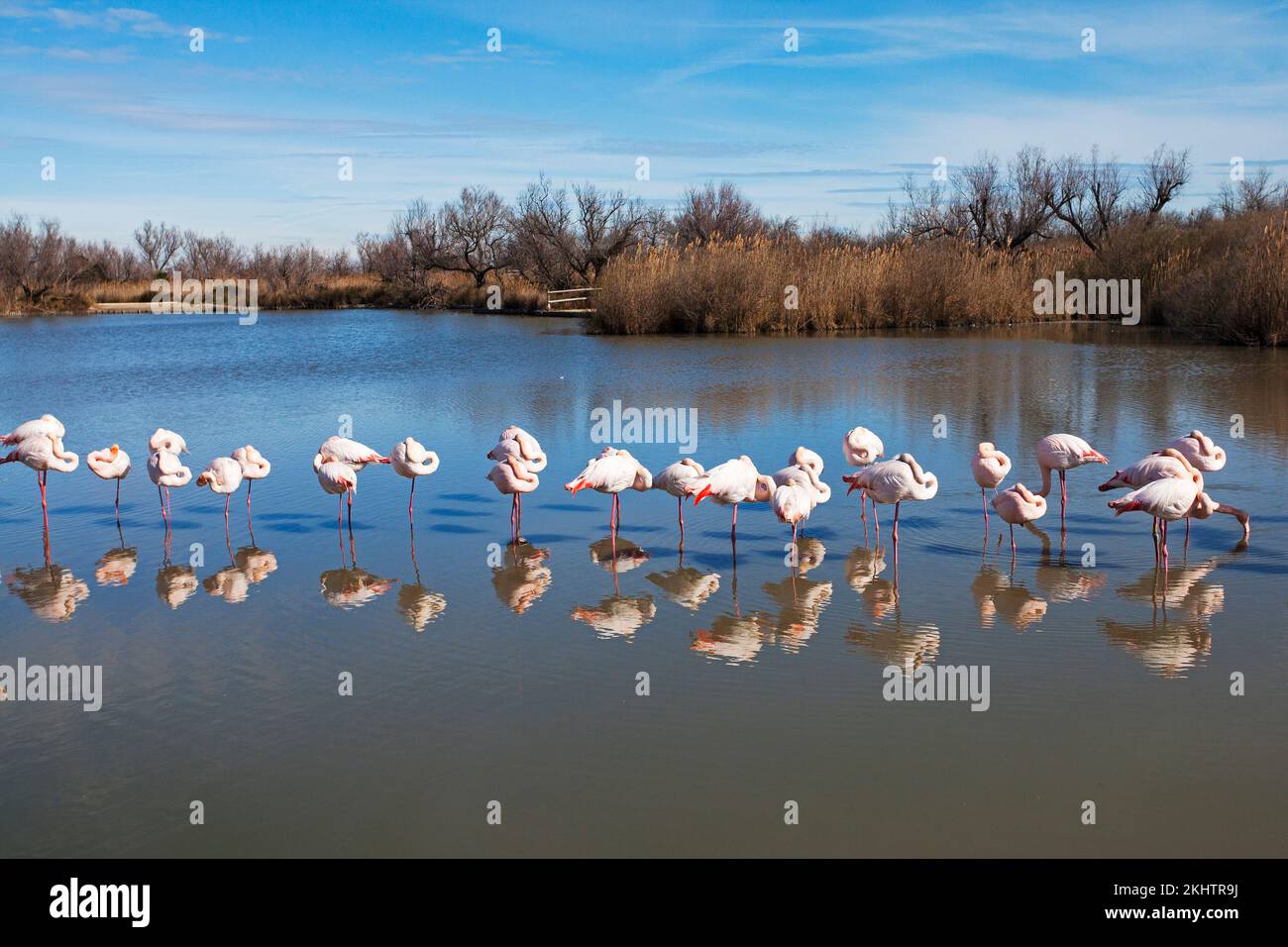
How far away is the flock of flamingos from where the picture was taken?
7270 mm

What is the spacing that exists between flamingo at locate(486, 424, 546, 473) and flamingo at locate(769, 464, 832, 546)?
1856 millimetres

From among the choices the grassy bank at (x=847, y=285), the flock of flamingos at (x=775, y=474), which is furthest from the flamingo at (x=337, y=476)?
the grassy bank at (x=847, y=285)

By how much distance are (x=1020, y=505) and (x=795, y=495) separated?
1455 millimetres

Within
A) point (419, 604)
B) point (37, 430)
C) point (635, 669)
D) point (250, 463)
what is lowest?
point (635, 669)

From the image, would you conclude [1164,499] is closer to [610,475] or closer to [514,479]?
[610,475]

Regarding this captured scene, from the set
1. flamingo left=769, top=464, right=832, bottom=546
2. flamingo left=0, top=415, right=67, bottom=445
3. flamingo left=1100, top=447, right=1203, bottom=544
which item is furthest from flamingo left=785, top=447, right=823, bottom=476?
flamingo left=0, top=415, right=67, bottom=445

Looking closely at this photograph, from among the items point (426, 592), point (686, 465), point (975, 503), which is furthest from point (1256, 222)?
point (426, 592)

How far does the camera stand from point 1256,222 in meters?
26.2

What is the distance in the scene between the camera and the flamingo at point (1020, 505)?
24.1 ft

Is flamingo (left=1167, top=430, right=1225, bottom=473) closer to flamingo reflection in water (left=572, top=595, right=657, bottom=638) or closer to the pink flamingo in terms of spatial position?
the pink flamingo

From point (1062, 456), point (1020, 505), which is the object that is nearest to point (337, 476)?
point (1020, 505)

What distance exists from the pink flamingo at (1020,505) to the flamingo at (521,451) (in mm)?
3319

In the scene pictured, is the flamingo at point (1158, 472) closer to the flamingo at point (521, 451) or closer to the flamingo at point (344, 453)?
the flamingo at point (521, 451)

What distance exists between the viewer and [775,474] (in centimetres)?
802
